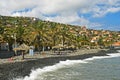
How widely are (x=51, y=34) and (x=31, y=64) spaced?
2052 inches

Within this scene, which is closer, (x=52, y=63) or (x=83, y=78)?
(x=83, y=78)

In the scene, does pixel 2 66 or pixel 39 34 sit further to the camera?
pixel 39 34

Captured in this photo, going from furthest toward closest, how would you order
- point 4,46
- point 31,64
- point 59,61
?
point 4,46, point 59,61, point 31,64

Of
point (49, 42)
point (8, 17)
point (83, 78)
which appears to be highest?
point (8, 17)

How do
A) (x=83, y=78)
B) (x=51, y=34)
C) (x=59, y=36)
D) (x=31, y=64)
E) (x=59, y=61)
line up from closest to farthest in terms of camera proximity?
(x=83, y=78)
(x=31, y=64)
(x=59, y=61)
(x=51, y=34)
(x=59, y=36)

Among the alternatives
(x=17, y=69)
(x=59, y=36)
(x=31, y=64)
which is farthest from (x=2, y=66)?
(x=59, y=36)

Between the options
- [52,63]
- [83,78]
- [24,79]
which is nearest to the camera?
[24,79]

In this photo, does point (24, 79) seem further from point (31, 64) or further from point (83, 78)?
point (31, 64)

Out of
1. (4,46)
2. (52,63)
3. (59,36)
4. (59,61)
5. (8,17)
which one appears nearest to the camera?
(52,63)

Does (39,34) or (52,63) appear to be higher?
(39,34)

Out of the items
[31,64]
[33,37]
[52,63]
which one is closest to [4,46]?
[33,37]

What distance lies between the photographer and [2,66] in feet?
113

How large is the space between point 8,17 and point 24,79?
165278 mm

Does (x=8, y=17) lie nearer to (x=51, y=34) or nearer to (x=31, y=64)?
(x=51, y=34)
